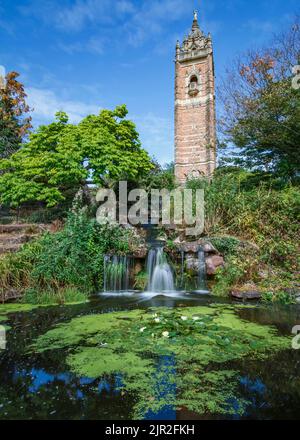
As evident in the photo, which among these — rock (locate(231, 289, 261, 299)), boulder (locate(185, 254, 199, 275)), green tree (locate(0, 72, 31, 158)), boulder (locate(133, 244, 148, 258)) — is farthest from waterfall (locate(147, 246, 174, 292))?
green tree (locate(0, 72, 31, 158))

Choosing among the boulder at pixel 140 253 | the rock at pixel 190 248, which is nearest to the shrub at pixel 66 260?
the boulder at pixel 140 253

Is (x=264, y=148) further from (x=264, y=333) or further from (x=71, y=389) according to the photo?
(x=71, y=389)

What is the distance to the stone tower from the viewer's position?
977 inches

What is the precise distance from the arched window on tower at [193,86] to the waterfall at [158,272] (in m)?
24.1

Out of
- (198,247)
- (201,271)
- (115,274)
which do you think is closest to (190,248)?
(198,247)

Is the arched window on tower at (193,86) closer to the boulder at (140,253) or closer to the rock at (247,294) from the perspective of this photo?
the boulder at (140,253)

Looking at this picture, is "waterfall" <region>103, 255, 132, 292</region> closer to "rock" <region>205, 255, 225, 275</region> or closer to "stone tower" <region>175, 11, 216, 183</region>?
"rock" <region>205, 255, 225, 275</region>

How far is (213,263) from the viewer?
597 centimetres

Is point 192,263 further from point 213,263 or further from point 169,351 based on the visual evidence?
point 169,351

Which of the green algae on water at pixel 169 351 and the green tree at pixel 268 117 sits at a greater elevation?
the green tree at pixel 268 117

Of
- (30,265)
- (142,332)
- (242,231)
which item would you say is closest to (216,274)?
(242,231)

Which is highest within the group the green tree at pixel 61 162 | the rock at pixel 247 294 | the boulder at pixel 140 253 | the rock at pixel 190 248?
the green tree at pixel 61 162

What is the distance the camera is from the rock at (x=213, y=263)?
5.92 m

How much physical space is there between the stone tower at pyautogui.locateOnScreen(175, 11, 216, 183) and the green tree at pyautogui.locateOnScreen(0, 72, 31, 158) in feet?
46.4
